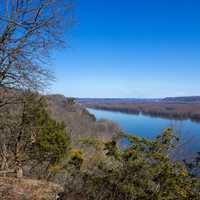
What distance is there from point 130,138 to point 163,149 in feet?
3.10

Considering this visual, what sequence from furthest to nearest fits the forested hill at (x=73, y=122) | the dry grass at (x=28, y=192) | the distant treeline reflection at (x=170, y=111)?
the distant treeline reflection at (x=170, y=111) < the forested hill at (x=73, y=122) < the dry grass at (x=28, y=192)

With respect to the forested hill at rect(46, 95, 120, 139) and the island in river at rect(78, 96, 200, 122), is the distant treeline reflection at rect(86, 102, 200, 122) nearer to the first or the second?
the island in river at rect(78, 96, 200, 122)

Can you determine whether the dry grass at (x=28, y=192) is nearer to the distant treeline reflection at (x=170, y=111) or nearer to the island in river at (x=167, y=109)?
→ the island in river at (x=167, y=109)

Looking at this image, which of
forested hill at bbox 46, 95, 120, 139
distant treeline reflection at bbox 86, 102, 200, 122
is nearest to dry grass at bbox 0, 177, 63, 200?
forested hill at bbox 46, 95, 120, 139

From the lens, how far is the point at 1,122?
6105mm

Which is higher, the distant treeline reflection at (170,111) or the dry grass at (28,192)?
the dry grass at (28,192)

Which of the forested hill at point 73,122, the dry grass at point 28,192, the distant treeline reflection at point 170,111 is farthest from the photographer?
the distant treeline reflection at point 170,111

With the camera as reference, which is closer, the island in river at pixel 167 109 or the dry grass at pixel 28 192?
the dry grass at pixel 28 192

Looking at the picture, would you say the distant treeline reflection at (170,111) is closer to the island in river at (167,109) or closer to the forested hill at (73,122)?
the island in river at (167,109)

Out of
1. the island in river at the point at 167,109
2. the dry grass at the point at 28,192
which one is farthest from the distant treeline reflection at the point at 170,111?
the dry grass at the point at 28,192

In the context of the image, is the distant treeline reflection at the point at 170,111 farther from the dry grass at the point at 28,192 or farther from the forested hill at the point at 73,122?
the dry grass at the point at 28,192

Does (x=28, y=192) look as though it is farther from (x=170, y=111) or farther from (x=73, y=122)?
(x=170, y=111)

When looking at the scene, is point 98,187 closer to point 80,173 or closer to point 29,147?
point 80,173

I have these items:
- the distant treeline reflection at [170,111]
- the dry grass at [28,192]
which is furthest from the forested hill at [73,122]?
the distant treeline reflection at [170,111]
